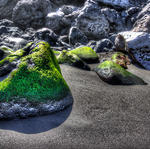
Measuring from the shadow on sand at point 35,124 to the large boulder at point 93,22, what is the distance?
11695mm

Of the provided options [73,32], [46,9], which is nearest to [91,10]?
[73,32]

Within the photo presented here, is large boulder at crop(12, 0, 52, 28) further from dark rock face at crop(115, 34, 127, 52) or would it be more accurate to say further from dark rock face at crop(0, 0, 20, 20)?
dark rock face at crop(115, 34, 127, 52)

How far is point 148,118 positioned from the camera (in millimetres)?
2967

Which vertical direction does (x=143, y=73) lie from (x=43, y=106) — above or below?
below

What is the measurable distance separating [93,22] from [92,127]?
12155 millimetres

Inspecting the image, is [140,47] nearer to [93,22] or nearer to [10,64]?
[10,64]

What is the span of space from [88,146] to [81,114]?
32.7 inches

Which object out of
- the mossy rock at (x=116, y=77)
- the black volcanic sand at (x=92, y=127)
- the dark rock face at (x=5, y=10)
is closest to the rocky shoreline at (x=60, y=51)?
the mossy rock at (x=116, y=77)

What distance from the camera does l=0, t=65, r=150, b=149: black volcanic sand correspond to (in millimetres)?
2195

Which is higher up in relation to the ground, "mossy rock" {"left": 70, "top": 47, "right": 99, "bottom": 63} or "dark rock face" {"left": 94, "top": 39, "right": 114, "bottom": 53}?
"mossy rock" {"left": 70, "top": 47, "right": 99, "bottom": 63}

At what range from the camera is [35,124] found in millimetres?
2559

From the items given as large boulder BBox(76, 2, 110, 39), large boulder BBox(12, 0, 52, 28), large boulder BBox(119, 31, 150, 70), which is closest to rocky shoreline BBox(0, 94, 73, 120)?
large boulder BBox(119, 31, 150, 70)

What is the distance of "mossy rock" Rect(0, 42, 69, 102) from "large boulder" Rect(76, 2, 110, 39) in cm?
1071

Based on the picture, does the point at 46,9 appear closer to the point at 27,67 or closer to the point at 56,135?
the point at 27,67
